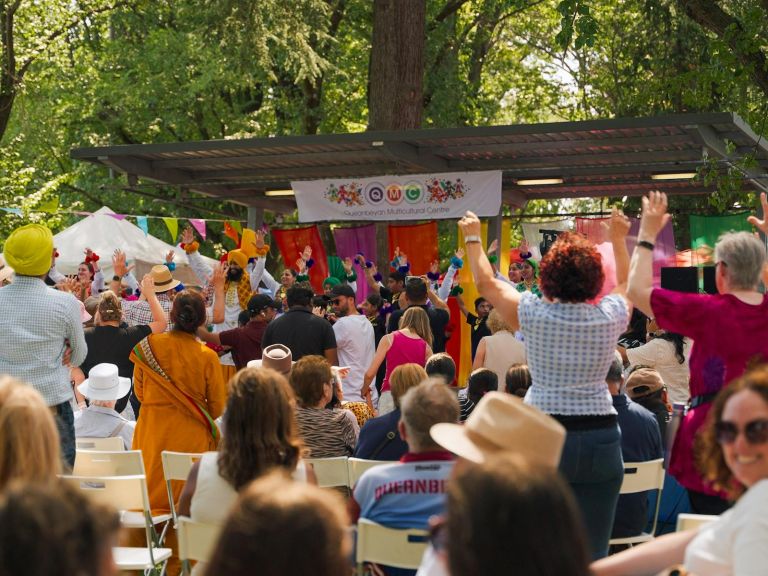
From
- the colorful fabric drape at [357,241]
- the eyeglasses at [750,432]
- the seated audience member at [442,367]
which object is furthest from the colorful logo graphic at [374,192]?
the eyeglasses at [750,432]

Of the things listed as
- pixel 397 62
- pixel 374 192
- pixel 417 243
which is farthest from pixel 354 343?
pixel 397 62

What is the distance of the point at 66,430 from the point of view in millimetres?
6145

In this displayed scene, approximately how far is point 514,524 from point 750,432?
130 cm

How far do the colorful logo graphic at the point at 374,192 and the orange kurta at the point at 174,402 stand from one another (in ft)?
26.6

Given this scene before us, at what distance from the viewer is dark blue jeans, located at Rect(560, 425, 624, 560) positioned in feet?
14.7

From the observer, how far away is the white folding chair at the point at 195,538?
446 cm

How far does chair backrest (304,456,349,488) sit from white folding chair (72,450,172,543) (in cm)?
99

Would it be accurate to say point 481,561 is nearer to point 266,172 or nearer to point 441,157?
point 441,157

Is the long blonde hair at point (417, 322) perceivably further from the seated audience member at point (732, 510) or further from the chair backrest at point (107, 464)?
the seated audience member at point (732, 510)

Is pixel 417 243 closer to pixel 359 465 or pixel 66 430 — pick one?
pixel 66 430

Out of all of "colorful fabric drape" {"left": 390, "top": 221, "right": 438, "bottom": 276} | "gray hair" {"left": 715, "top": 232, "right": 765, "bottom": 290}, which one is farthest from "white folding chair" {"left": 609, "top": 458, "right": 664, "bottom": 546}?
"colorful fabric drape" {"left": 390, "top": 221, "right": 438, "bottom": 276}

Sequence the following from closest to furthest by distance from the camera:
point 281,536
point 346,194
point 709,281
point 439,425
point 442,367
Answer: point 281,536 < point 439,425 < point 442,367 < point 709,281 < point 346,194

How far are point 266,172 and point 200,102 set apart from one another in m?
11.2

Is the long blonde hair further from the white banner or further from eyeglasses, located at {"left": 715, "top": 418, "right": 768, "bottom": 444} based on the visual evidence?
eyeglasses, located at {"left": 715, "top": 418, "right": 768, "bottom": 444}
